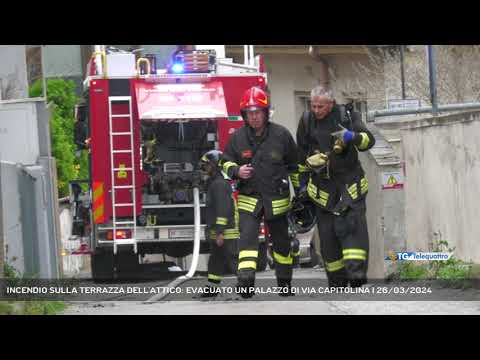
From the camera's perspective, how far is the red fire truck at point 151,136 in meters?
15.2

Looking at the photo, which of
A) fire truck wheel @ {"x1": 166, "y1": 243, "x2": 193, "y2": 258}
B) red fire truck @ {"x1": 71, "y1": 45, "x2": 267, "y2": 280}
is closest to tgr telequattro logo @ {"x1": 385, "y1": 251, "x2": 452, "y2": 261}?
red fire truck @ {"x1": 71, "y1": 45, "x2": 267, "y2": 280}

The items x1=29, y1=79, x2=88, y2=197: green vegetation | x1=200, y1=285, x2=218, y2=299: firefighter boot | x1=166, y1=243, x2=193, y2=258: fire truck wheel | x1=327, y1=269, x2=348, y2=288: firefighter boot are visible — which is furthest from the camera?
x1=29, y1=79, x2=88, y2=197: green vegetation

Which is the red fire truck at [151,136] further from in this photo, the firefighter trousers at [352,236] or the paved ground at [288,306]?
the firefighter trousers at [352,236]

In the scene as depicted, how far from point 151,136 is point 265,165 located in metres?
6.31

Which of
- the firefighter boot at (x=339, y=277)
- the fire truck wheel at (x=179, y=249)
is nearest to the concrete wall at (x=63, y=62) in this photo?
the fire truck wheel at (x=179, y=249)

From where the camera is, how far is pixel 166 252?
1620 centimetres

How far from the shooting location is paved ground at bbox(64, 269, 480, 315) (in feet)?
28.6

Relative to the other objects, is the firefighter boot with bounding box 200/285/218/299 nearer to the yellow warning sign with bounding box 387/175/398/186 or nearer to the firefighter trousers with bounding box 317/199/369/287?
the firefighter trousers with bounding box 317/199/369/287

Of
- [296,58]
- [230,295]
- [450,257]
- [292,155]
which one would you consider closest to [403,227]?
[450,257]

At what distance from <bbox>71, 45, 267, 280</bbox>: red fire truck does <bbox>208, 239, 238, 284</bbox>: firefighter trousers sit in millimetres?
3314

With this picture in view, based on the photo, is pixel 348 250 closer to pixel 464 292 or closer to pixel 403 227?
pixel 464 292

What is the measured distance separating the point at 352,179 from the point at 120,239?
6513 millimetres

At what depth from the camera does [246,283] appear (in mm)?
9594

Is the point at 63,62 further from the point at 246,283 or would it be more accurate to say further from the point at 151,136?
the point at 246,283
